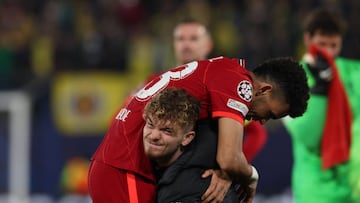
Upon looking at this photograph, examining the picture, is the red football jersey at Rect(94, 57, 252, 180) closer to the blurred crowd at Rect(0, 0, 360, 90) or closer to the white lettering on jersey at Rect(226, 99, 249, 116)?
the white lettering on jersey at Rect(226, 99, 249, 116)

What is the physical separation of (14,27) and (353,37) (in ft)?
17.4

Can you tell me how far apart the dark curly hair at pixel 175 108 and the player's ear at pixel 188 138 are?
0.03m

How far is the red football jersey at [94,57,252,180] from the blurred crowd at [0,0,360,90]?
207 inches

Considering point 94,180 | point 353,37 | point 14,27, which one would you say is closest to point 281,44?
point 353,37

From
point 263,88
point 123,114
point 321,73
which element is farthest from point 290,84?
point 321,73

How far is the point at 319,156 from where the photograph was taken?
6.13 m

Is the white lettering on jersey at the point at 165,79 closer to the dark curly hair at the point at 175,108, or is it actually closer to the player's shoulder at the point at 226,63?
the player's shoulder at the point at 226,63

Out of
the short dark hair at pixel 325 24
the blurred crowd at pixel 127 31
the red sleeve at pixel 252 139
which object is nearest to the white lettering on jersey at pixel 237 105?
the red sleeve at pixel 252 139

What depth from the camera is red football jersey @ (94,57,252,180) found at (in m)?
4.17

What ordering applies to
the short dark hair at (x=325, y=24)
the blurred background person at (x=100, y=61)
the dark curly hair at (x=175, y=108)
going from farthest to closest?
the blurred background person at (x=100, y=61), the short dark hair at (x=325, y=24), the dark curly hair at (x=175, y=108)

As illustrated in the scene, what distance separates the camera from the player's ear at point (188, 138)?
4.16m

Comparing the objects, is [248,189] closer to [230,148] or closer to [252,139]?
[230,148]

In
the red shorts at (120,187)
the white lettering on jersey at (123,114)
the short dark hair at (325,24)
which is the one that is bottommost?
the red shorts at (120,187)

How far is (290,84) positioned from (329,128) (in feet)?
5.85
